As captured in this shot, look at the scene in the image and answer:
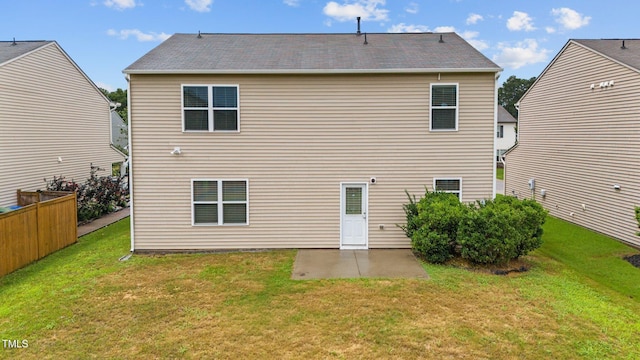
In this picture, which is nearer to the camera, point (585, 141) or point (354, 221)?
point (354, 221)

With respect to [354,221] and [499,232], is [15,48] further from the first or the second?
[499,232]

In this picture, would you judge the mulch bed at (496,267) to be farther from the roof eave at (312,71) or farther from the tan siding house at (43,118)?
the tan siding house at (43,118)

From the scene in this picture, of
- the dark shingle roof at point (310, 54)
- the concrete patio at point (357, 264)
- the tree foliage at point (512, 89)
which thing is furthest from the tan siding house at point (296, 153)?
the tree foliage at point (512, 89)

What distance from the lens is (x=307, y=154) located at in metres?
10.0

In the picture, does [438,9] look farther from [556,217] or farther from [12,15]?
[12,15]

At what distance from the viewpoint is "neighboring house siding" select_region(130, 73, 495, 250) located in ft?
32.3

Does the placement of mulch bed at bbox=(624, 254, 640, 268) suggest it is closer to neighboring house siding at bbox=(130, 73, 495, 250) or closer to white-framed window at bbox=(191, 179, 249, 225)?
neighboring house siding at bbox=(130, 73, 495, 250)

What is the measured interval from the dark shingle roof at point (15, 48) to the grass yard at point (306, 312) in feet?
27.4

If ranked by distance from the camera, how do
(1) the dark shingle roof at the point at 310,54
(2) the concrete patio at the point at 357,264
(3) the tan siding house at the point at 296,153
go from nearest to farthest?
(2) the concrete patio at the point at 357,264
(1) the dark shingle roof at the point at 310,54
(3) the tan siding house at the point at 296,153

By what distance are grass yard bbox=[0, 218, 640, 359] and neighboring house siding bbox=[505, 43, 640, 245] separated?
3.26 metres

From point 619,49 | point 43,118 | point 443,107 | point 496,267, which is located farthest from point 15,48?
point 619,49

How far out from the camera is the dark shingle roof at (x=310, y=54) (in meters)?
9.71

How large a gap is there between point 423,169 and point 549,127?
8549 mm

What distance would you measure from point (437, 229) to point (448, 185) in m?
1.89
